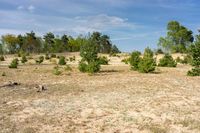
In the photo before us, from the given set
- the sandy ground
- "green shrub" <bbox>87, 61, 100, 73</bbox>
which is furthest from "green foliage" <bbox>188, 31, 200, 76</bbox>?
the sandy ground

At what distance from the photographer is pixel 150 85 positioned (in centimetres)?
1988

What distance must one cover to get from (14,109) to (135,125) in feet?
16.2

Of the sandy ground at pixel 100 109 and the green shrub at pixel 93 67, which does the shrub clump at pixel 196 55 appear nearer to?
the green shrub at pixel 93 67

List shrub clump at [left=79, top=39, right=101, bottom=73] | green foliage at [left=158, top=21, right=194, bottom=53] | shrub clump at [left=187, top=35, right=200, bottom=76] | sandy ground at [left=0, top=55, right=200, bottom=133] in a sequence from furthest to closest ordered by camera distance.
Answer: green foliage at [left=158, top=21, right=194, bottom=53]
shrub clump at [left=79, top=39, right=101, bottom=73]
shrub clump at [left=187, top=35, right=200, bottom=76]
sandy ground at [left=0, top=55, right=200, bottom=133]

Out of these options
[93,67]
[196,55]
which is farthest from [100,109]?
[196,55]

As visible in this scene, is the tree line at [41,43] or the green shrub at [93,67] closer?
the green shrub at [93,67]

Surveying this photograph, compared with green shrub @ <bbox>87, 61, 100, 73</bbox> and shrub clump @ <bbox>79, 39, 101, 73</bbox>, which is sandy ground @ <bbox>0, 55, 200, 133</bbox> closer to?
green shrub @ <bbox>87, 61, 100, 73</bbox>

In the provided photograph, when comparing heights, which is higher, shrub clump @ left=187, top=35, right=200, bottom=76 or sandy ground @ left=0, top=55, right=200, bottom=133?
shrub clump @ left=187, top=35, right=200, bottom=76

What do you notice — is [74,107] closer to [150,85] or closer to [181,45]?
[150,85]

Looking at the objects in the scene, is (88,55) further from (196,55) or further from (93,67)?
(196,55)

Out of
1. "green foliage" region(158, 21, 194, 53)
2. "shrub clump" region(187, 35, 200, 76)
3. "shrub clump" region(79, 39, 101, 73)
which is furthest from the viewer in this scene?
"green foliage" region(158, 21, 194, 53)

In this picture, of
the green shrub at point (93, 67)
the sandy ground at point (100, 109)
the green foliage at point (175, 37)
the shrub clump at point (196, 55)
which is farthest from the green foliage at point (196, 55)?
the green foliage at point (175, 37)

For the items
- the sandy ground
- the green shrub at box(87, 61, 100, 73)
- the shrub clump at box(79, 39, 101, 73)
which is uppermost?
the shrub clump at box(79, 39, 101, 73)

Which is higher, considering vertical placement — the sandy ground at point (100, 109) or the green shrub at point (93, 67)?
the green shrub at point (93, 67)
